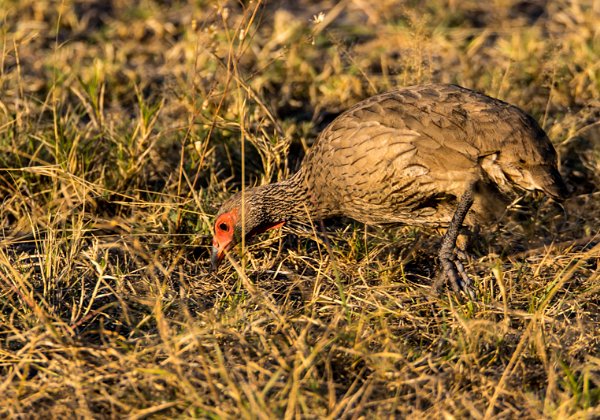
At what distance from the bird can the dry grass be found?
0.21 metres

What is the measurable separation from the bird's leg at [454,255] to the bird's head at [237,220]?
1.01m

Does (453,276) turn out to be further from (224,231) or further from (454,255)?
(224,231)

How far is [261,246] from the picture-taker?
4.98m

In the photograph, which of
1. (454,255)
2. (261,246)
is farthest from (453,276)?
(261,246)

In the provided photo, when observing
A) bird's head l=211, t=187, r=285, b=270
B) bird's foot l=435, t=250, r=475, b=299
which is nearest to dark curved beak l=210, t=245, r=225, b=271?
bird's head l=211, t=187, r=285, b=270

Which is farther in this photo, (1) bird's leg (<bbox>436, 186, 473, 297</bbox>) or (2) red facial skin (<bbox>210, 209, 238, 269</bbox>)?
(2) red facial skin (<bbox>210, 209, 238, 269</bbox>)

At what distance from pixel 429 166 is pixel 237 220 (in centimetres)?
115

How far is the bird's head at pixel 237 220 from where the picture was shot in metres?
4.80

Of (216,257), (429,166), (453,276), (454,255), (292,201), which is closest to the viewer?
(429,166)

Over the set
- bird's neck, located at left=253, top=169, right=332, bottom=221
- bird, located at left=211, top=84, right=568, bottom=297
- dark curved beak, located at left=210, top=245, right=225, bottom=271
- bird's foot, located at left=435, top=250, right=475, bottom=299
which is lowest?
dark curved beak, located at left=210, top=245, right=225, bottom=271

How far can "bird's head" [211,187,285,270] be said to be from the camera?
4.80 metres

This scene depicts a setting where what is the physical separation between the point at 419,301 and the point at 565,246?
115 cm

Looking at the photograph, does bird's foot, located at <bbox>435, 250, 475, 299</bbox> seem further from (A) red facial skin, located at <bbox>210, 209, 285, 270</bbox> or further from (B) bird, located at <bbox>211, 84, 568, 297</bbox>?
(A) red facial skin, located at <bbox>210, 209, 285, 270</bbox>

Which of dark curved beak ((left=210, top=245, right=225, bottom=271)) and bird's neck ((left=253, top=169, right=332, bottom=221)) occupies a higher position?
bird's neck ((left=253, top=169, right=332, bottom=221))
